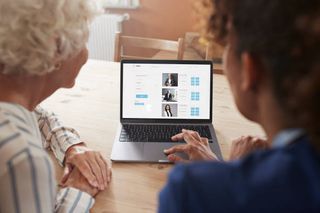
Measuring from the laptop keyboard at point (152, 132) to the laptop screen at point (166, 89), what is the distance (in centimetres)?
4

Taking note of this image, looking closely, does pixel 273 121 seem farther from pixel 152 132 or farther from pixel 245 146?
pixel 152 132

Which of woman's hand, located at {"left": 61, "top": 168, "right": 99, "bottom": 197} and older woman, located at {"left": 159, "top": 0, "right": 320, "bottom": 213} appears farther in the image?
woman's hand, located at {"left": 61, "top": 168, "right": 99, "bottom": 197}

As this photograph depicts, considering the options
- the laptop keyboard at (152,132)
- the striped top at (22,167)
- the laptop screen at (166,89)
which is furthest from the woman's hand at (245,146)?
the striped top at (22,167)

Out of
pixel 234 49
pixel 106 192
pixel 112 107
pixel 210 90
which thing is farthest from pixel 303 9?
pixel 112 107

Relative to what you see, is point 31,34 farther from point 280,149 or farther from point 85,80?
point 85,80

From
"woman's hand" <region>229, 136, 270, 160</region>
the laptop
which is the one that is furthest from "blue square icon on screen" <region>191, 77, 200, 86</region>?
"woman's hand" <region>229, 136, 270, 160</region>

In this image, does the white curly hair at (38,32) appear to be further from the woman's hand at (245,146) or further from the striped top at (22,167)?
the woman's hand at (245,146)

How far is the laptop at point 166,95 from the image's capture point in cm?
145

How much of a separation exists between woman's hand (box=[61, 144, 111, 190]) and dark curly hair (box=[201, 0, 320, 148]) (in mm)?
699

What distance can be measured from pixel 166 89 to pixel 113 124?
24cm

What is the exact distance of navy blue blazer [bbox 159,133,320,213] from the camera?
0.49 metres

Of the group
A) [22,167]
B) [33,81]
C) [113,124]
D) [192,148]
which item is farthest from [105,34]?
[22,167]

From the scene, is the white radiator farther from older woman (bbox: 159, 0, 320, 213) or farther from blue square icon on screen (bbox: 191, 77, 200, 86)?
older woman (bbox: 159, 0, 320, 213)

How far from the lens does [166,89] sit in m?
1.46
